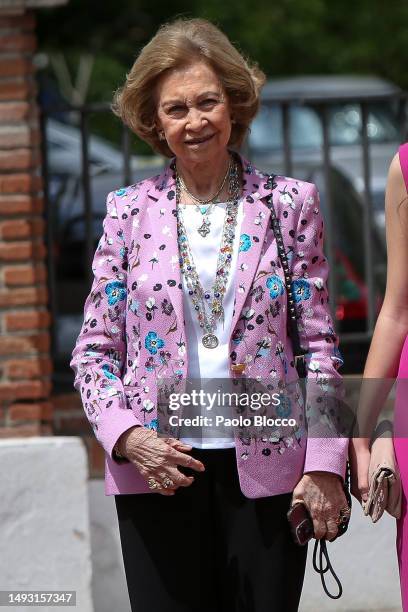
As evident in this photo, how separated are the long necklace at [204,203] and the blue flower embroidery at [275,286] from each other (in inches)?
8.0

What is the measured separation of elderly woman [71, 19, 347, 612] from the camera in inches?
122

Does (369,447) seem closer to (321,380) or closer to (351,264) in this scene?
(321,380)

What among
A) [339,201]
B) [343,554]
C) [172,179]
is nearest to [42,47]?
[339,201]

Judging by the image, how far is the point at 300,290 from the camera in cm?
316

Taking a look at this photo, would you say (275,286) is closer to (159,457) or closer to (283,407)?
(283,407)

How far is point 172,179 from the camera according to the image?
3.31m

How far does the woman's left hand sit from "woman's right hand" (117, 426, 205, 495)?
251 millimetres

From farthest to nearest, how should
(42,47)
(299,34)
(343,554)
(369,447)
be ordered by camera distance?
1. (299,34)
2. (42,47)
3. (343,554)
4. (369,447)

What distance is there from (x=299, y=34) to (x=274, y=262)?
17264 millimetres

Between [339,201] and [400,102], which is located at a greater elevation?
[400,102]

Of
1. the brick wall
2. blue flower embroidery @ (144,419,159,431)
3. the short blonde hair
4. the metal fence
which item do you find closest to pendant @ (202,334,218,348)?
blue flower embroidery @ (144,419,159,431)

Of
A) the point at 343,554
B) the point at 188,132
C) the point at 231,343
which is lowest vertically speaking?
the point at 343,554

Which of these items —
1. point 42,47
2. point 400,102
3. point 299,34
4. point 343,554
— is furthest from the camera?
point 299,34

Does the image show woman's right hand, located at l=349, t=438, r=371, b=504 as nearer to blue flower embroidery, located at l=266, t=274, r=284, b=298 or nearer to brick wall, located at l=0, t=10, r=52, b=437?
blue flower embroidery, located at l=266, t=274, r=284, b=298
